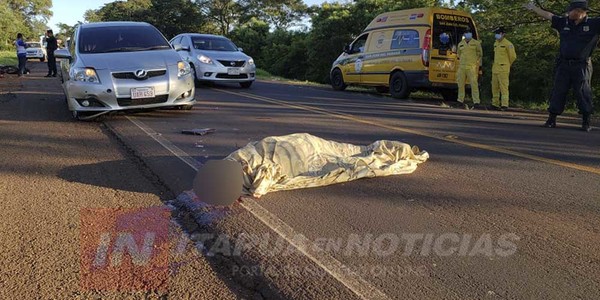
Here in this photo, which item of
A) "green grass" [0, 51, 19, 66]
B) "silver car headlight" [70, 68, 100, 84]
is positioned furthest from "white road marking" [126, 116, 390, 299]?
"green grass" [0, 51, 19, 66]

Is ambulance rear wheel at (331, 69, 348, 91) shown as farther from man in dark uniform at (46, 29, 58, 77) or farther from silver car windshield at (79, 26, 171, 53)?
man in dark uniform at (46, 29, 58, 77)

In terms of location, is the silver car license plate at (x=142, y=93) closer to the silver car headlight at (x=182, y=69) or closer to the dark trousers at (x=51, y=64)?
the silver car headlight at (x=182, y=69)

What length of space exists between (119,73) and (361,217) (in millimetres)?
5536

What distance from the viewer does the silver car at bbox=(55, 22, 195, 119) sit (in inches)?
310

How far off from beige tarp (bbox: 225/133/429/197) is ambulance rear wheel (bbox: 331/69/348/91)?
11850 millimetres

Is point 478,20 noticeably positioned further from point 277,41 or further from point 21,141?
point 277,41

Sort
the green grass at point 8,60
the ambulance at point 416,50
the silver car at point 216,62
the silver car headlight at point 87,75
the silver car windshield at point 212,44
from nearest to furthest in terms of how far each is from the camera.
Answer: the silver car headlight at point 87,75 → the ambulance at point 416,50 → the silver car at point 216,62 → the silver car windshield at point 212,44 → the green grass at point 8,60

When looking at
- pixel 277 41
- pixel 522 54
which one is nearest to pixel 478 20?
pixel 522 54

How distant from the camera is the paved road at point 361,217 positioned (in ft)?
8.95

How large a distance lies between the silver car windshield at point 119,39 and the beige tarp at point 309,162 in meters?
5.27

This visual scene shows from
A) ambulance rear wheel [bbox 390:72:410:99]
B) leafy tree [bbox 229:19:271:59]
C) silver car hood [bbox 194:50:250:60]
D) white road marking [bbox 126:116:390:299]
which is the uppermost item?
leafy tree [bbox 229:19:271:59]

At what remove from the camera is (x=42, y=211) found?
383cm

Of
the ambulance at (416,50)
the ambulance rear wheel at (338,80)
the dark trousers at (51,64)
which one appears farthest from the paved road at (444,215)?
the dark trousers at (51,64)

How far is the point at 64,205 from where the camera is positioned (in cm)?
396
